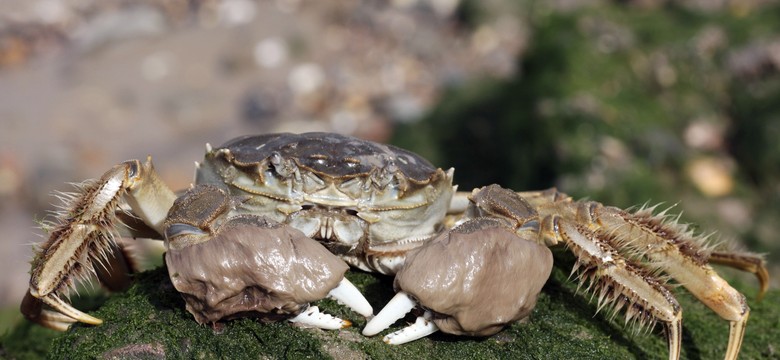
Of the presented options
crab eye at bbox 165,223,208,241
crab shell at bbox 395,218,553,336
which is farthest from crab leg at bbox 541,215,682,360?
crab eye at bbox 165,223,208,241

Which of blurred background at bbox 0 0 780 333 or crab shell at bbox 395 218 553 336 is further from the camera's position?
blurred background at bbox 0 0 780 333

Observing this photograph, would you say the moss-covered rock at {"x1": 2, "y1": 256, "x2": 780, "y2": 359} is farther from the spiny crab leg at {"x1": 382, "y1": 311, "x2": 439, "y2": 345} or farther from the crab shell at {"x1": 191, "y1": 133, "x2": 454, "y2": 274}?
the crab shell at {"x1": 191, "y1": 133, "x2": 454, "y2": 274}

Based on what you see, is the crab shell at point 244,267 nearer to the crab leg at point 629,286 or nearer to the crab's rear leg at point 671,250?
the crab leg at point 629,286

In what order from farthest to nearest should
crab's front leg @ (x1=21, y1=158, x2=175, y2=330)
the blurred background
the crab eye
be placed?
the blurred background → crab's front leg @ (x1=21, y1=158, x2=175, y2=330) → the crab eye

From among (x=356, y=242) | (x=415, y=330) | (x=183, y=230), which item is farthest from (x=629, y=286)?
(x=183, y=230)

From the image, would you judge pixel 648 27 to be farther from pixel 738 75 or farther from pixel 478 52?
pixel 478 52

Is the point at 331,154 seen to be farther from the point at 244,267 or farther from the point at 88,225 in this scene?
the point at 88,225

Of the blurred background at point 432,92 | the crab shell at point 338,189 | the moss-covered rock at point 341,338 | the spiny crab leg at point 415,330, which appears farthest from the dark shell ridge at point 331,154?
the blurred background at point 432,92
